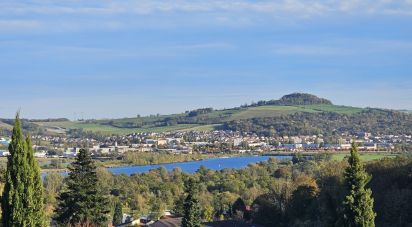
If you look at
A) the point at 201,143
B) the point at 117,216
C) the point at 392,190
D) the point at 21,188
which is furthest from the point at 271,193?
the point at 201,143

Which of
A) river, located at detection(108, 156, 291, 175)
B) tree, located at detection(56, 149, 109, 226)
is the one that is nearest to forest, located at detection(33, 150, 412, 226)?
tree, located at detection(56, 149, 109, 226)

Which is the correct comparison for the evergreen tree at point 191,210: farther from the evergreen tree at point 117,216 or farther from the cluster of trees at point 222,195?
the evergreen tree at point 117,216

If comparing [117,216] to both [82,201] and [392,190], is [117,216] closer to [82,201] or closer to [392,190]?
[392,190]

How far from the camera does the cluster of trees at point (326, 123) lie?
183 m

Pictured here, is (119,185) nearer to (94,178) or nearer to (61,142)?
(94,178)

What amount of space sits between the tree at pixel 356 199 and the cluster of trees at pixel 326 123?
521 feet

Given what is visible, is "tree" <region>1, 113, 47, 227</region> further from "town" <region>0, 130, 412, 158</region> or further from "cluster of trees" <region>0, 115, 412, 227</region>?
"town" <region>0, 130, 412, 158</region>

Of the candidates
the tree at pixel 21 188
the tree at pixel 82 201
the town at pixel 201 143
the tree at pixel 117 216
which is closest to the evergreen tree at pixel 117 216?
the tree at pixel 117 216

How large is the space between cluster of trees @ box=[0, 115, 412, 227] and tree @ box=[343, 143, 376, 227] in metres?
0.03

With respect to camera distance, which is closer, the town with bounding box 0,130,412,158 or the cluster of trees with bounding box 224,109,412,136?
the town with bounding box 0,130,412,158

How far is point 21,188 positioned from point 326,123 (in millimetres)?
169488

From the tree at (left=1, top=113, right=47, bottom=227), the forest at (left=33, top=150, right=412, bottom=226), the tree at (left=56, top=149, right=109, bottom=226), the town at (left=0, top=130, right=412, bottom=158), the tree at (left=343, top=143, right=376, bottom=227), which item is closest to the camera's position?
the tree at (left=1, top=113, right=47, bottom=227)

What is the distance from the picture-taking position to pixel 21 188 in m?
22.0

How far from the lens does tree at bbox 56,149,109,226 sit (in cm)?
2867
